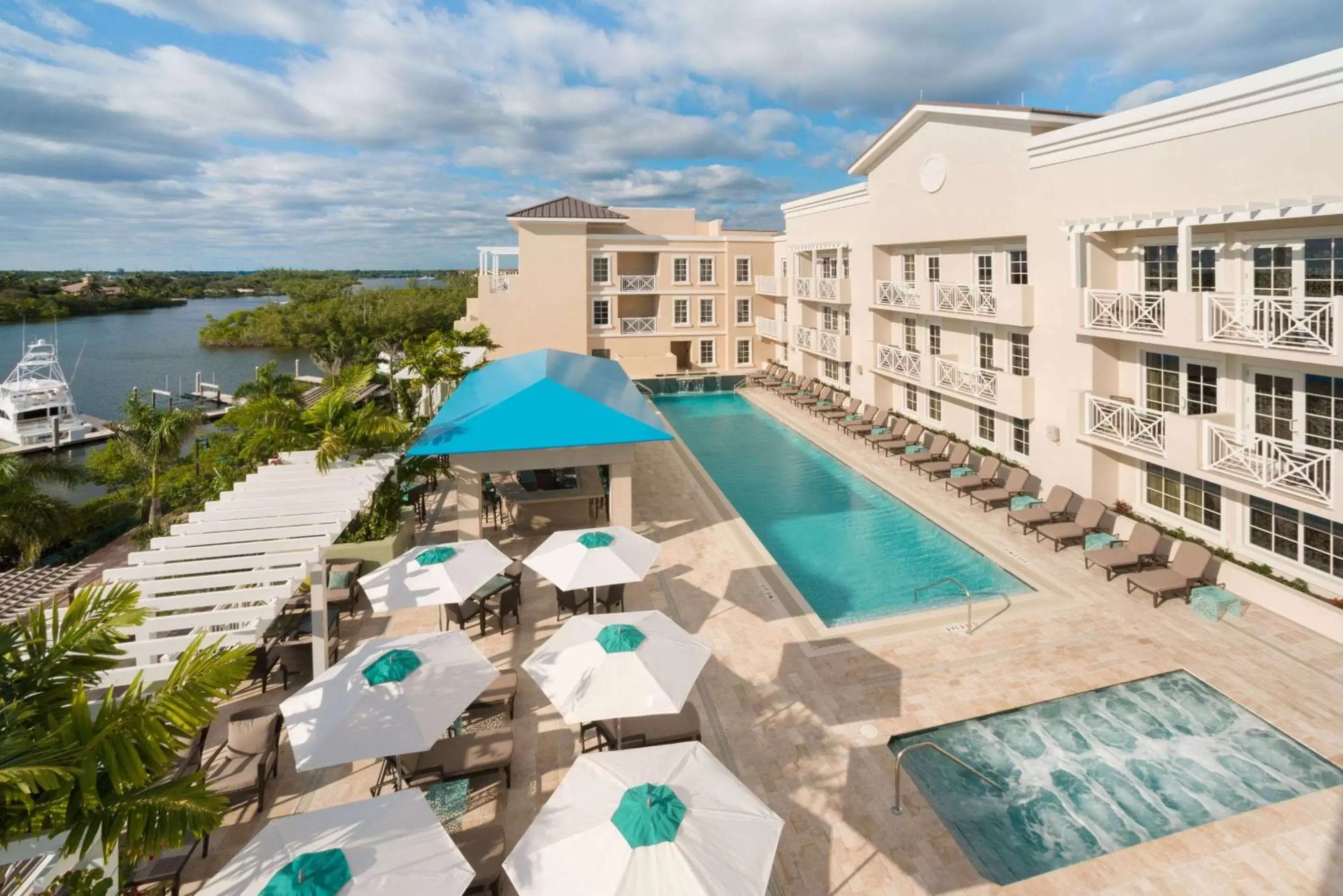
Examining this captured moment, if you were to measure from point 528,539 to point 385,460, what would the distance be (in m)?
3.66

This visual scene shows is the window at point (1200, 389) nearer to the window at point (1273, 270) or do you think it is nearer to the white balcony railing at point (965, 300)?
the window at point (1273, 270)

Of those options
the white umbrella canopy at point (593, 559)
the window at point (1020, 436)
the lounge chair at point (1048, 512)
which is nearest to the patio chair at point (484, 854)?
the white umbrella canopy at point (593, 559)

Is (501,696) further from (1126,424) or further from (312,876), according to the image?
(1126,424)

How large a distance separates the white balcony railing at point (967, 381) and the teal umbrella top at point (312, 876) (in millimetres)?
17394

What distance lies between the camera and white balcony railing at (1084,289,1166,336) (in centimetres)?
1330

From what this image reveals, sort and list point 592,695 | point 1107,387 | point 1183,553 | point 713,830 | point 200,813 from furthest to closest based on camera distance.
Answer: point 1107,387 → point 1183,553 → point 592,695 → point 713,830 → point 200,813

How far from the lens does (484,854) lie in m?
6.56

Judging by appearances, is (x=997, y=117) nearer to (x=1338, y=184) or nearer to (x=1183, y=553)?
(x=1338, y=184)

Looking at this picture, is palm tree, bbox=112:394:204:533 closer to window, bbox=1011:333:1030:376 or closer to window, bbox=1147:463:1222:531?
window, bbox=1011:333:1030:376

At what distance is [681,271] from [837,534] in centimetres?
2661

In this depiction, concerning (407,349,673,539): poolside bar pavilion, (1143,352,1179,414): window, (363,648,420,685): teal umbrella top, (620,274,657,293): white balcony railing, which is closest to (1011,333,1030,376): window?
(1143,352,1179,414): window

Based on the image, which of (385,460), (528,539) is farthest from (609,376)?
(385,460)

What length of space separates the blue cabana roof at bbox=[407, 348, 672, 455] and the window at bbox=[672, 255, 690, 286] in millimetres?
24539

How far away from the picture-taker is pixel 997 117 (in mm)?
17469
